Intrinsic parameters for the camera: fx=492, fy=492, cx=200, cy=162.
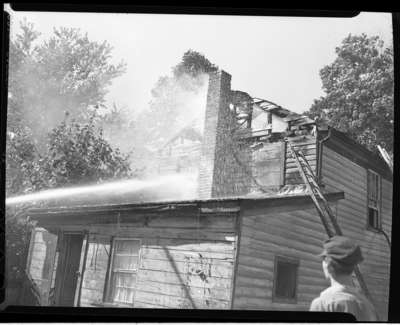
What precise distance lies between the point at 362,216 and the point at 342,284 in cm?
84

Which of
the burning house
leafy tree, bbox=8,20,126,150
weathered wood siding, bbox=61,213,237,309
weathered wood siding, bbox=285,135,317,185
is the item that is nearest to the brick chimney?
the burning house

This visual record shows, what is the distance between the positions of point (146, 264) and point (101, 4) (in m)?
2.82

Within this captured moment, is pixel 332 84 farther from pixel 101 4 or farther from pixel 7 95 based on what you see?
pixel 7 95

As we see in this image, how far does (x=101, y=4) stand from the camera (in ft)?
16.7

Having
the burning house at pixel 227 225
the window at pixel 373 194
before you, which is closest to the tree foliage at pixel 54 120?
the burning house at pixel 227 225

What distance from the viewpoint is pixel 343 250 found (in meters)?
5.18

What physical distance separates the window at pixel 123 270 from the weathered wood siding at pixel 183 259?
0.11m

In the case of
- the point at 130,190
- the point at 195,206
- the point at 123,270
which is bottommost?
the point at 123,270

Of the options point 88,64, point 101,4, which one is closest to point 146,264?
point 88,64

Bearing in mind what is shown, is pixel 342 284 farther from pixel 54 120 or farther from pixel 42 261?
pixel 54 120

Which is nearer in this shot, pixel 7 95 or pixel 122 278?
pixel 7 95

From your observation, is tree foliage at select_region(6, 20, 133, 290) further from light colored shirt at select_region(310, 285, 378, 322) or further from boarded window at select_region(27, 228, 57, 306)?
light colored shirt at select_region(310, 285, 378, 322)

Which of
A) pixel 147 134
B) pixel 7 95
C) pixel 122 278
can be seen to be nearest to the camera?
pixel 7 95

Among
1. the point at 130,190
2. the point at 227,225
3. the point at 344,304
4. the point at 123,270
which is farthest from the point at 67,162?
the point at 344,304
